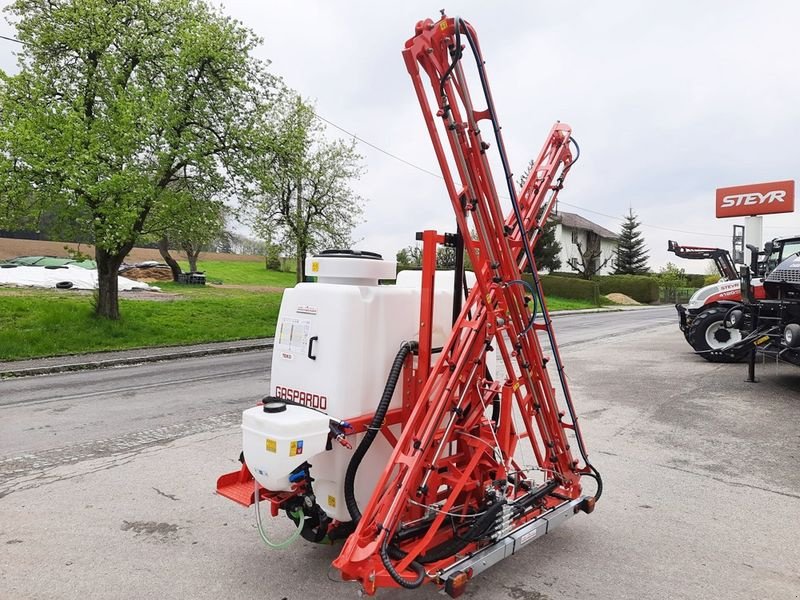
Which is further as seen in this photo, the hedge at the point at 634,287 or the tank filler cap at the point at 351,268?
the hedge at the point at 634,287

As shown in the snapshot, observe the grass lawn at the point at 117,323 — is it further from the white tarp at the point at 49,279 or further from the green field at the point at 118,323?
the white tarp at the point at 49,279

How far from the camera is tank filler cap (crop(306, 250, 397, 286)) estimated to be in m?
3.56

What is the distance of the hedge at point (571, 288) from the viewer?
146ft

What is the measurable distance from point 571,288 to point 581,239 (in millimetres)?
23238

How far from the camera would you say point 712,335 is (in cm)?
1319

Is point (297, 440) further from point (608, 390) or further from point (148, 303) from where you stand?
point (148, 303)

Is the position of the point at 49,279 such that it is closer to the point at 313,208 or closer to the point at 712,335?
the point at 313,208

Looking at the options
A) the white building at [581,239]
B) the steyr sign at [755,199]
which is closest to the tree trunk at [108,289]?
the steyr sign at [755,199]

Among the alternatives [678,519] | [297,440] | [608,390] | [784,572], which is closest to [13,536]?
[297,440]

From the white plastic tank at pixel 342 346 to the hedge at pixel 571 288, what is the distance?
4208 cm

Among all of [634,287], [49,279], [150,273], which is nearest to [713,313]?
[49,279]

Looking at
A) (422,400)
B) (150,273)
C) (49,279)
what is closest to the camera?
(422,400)

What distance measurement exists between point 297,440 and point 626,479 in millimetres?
3625

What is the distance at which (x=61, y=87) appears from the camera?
1492 centimetres
